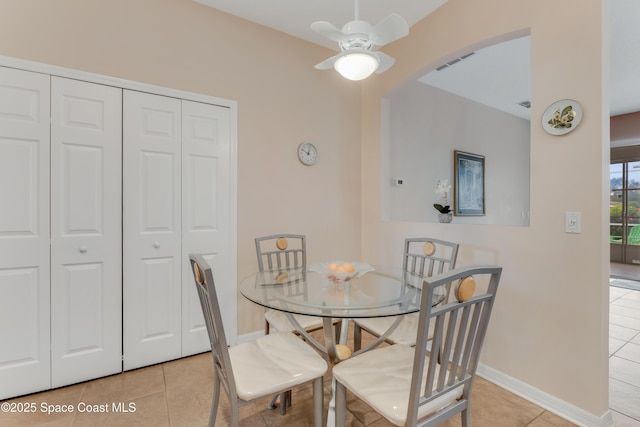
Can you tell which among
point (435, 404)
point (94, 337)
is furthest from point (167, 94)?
point (435, 404)

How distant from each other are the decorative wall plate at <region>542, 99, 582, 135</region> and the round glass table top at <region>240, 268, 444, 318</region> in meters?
1.24

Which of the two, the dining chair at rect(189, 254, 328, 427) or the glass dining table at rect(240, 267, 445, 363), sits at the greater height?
the glass dining table at rect(240, 267, 445, 363)

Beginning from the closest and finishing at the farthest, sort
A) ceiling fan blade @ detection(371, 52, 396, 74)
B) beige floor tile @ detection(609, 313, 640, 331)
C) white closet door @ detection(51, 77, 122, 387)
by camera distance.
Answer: ceiling fan blade @ detection(371, 52, 396, 74) < white closet door @ detection(51, 77, 122, 387) < beige floor tile @ detection(609, 313, 640, 331)

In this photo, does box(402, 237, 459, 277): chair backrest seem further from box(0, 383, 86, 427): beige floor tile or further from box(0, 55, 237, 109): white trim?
box(0, 383, 86, 427): beige floor tile

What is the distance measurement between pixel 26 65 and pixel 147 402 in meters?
2.29

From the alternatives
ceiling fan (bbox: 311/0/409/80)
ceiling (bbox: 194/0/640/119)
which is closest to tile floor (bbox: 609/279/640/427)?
ceiling fan (bbox: 311/0/409/80)

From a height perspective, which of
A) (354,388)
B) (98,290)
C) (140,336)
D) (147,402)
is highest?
(98,290)

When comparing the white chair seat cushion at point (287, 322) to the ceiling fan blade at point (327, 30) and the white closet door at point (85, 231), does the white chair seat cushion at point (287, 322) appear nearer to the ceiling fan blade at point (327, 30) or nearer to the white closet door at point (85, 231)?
the white closet door at point (85, 231)

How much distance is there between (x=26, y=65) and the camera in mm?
1897

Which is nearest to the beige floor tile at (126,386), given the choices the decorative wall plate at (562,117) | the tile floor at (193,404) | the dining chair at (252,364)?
the tile floor at (193,404)

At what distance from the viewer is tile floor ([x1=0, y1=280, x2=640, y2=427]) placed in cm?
171

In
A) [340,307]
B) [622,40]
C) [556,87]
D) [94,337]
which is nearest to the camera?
[340,307]

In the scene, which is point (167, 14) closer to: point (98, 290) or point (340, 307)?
point (98, 290)

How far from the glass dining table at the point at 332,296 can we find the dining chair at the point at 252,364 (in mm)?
199
